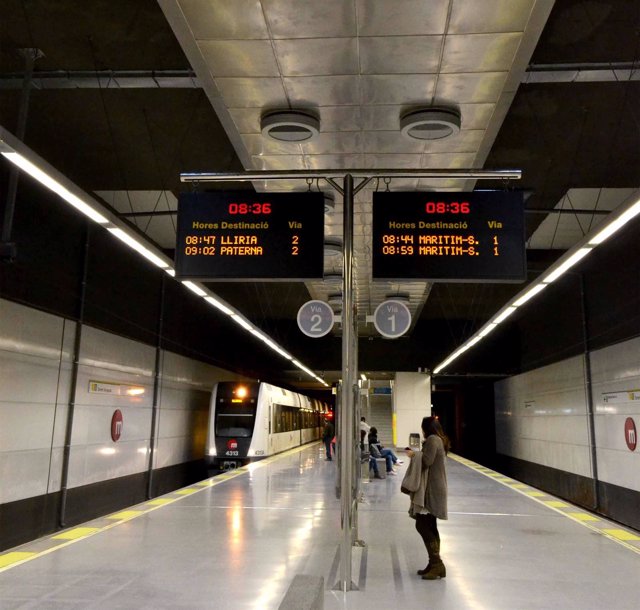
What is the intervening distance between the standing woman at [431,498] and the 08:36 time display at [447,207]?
217cm

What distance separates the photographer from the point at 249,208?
567 centimetres

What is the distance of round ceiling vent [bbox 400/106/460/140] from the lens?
523 cm

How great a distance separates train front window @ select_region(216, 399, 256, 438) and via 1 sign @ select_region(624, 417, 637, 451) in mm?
9603

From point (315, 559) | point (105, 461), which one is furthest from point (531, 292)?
point (105, 461)

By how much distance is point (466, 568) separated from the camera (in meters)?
4.97

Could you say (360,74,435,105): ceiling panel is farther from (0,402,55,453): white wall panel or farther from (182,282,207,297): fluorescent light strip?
(0,402,55,453): white wall panel

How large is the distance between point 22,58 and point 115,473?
790 cm

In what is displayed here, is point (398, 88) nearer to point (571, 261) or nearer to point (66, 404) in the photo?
point (571, 261)

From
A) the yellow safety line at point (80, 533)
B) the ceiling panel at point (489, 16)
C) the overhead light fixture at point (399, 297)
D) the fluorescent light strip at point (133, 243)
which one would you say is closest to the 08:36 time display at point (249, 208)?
the fluorescent light strip at point (133, 243)

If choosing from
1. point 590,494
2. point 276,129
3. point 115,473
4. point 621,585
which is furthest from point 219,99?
point 590,494

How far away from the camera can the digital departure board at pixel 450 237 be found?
5.38m

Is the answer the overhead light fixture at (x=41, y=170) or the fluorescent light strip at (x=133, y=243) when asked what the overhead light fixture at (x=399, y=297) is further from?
the overhead light fixture at (x=41, y=170)

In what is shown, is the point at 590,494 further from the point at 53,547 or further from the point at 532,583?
the point at 53,547

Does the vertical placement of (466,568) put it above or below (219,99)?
below
